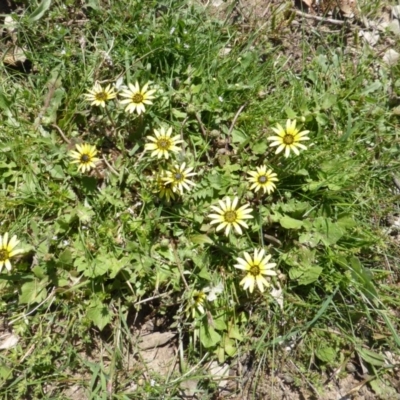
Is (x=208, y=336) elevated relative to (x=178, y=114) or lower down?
lower down

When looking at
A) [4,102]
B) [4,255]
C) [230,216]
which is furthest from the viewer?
[4,102]

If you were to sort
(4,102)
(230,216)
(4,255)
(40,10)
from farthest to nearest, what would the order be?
(40,10) < (4,102) < (230,216) < (4,255)

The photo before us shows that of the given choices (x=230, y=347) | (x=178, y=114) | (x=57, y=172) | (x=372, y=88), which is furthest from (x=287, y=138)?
(x=57, y=172)

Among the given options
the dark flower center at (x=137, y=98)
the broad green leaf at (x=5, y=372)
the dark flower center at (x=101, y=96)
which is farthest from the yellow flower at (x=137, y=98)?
the broad green leaf at (x=5, y=372)

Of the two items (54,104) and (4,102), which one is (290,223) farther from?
(4,102)

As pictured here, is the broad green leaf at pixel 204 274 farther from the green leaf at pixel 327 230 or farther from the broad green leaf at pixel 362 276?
the broad green leaf at pixel 362 276

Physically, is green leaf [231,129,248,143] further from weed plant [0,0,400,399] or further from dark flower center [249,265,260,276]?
dark flower center [249,265,260,276]

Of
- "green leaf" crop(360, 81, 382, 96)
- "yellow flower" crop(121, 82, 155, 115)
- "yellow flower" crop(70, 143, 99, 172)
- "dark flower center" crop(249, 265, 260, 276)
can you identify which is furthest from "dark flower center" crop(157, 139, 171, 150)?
"green leaf" crop(360, 81, 382, 96)

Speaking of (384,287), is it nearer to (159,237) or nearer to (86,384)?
(159,237)

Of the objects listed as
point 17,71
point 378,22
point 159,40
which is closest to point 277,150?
point 159,40
